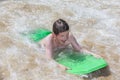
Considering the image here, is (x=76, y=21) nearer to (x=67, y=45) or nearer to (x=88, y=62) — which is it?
(x=67, y=45)

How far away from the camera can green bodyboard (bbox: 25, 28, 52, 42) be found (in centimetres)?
560

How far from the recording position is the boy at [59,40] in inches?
185

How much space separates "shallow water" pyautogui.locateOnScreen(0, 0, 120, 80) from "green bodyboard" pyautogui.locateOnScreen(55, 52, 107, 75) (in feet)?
0.33

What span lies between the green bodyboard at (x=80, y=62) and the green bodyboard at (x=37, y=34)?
23.0 inches

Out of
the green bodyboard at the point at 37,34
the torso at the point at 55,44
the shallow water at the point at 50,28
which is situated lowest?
the shallow water at the point at 50,28

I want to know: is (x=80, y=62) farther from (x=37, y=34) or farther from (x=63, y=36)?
(x=37, y=34)

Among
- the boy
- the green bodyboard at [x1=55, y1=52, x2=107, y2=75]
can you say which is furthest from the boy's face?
the green bodyboard at [x1=55, y1=52, x2=107, y2=75]

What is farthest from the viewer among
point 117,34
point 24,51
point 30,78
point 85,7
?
point 85,7

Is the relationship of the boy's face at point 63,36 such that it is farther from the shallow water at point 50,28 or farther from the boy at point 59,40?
the shallow water at point 50,28

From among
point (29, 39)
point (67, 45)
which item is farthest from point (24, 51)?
point (67, 45)

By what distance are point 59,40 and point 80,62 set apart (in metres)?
0.49

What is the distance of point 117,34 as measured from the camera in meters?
6.13

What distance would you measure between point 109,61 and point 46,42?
1.07m

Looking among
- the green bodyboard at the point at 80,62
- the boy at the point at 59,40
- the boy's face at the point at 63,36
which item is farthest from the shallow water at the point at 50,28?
the boy's face at the point at 63,36
